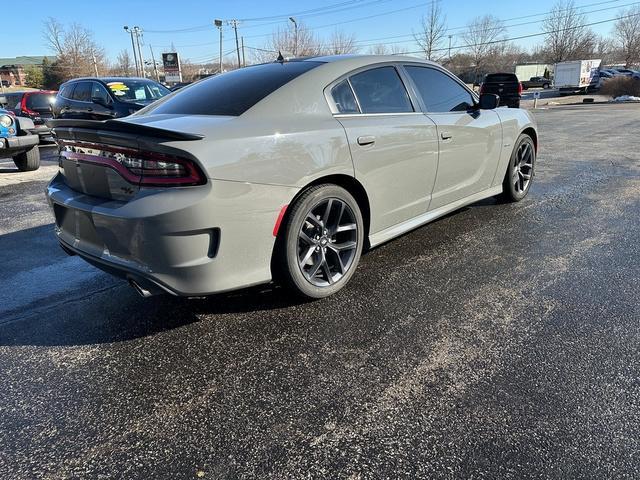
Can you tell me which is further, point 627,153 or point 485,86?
point 485,86

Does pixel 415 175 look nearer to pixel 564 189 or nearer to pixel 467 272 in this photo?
pixel 467 272

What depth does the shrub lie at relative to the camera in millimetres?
31344

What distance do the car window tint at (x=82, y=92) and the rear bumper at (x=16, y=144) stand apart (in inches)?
118

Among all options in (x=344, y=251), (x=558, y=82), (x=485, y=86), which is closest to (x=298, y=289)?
(x=344, y=251)

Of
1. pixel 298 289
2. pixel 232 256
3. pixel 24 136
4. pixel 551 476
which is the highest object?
pixel 24 136

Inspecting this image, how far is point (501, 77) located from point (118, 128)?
16.8m

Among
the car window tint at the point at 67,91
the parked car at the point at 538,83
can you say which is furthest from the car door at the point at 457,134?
the parked car at the point at 538,83

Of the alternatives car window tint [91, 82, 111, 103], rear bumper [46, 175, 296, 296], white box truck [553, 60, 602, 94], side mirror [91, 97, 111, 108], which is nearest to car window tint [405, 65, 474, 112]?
rear bumper [46, 175, 296, 296]

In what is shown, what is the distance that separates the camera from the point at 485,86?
16.6 m

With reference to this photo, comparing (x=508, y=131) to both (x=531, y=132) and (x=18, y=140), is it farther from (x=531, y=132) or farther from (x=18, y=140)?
(x=18, y=140)

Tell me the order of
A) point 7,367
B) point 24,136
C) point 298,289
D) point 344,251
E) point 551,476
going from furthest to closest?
point 24,136
point 344,251
point 298,289
point 7,367
point 551,476

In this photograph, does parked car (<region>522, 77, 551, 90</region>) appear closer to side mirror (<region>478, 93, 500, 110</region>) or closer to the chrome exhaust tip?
side mirror (<region>478, 93, 500, 110</region>)

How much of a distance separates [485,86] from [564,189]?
38.4 ft

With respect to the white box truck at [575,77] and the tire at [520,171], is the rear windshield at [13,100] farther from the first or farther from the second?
the white box truck at [575,77]
